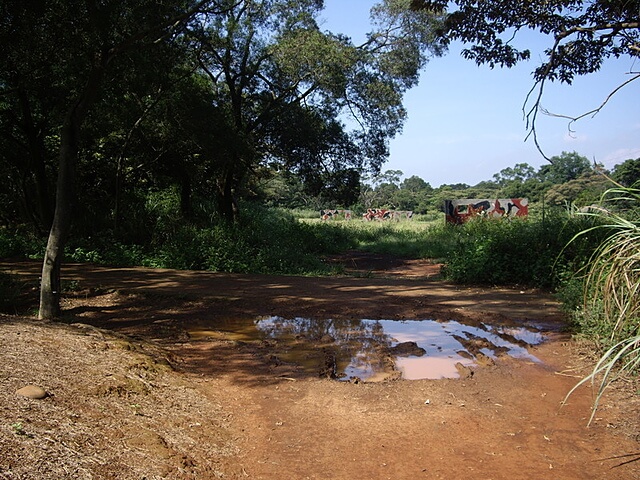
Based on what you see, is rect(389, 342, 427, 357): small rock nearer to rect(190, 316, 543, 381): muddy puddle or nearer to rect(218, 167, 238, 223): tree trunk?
rect(190, 316, 543, 381): muddy puddle

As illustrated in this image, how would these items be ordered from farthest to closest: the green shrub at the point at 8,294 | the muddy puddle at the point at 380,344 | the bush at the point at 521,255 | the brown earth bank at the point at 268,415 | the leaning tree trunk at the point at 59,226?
the bush at the point at 521,255
the green shrub at the point at 8,294
the leaning tree trunk at the point at 59,226
the muddy puddle at the point at 380,344
the brown earth bank at the point at 268,415

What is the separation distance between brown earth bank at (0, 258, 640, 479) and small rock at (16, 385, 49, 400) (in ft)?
0.16

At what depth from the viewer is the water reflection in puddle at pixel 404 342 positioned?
588 centimetres

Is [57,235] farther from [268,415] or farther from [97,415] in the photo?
[268,415]

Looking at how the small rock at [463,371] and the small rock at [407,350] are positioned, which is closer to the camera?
the small rock at [463,371]

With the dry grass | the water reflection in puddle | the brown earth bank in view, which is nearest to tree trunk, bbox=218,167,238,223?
the water reflection in puddle

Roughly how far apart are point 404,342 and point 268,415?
9.06 feet

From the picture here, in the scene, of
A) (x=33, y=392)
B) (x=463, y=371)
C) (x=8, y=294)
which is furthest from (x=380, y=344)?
(x=8, y=294)

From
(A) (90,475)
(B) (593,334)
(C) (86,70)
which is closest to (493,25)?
(B) (593,334)

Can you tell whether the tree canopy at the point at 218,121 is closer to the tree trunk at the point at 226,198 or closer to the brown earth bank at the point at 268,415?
the tree trunk at the point at 226,198

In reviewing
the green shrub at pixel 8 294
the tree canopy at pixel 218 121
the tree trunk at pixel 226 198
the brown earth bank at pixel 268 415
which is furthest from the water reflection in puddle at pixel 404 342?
the tree trunk at pixel 226 198

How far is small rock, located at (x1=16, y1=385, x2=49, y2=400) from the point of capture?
3.71 metres

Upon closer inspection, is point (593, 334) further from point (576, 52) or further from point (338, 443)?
point (576, 52)

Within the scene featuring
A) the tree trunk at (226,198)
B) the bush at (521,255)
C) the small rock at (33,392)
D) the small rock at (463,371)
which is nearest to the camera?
the small rock at (33,392)
